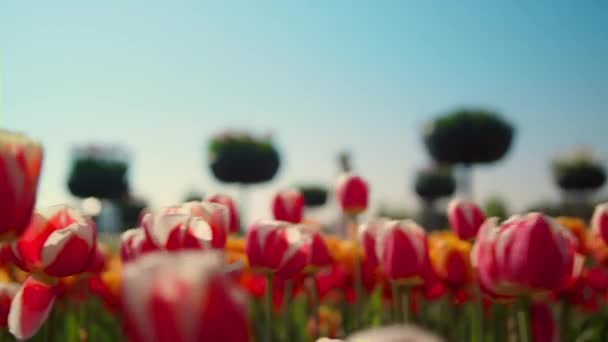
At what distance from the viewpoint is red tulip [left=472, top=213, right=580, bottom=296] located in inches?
62.4

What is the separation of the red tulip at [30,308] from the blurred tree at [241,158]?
2670 centimetres

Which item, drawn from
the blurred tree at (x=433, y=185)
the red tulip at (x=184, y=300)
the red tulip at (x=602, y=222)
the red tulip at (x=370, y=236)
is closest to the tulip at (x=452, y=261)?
the red tulip at (x=370, y=236)

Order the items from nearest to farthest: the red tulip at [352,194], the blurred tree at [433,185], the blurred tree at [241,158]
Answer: the red tulip at [352,194] < the blurred tree at [241,158] < the blurred tree at [433,185]

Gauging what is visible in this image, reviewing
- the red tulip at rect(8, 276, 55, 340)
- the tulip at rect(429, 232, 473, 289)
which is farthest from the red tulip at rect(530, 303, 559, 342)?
the red tulip at rect(8, 276, 55, 340)

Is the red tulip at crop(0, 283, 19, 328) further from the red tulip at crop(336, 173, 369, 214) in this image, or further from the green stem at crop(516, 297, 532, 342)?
the red tulip at crop(336, 173, 369, 214)

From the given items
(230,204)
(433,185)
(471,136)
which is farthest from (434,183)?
(230,204)

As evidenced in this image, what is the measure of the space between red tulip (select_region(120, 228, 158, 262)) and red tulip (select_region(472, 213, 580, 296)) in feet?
2.61

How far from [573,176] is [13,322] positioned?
33.6 meters

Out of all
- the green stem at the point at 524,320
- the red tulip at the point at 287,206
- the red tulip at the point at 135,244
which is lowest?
the green stem at the point at 524,320

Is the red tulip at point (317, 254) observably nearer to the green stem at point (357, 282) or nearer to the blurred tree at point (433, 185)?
the green stem at point (357, 282)

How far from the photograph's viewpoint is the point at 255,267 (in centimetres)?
217

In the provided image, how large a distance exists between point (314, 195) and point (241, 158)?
630cm

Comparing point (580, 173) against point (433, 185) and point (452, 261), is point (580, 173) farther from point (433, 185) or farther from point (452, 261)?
point (452, 261)

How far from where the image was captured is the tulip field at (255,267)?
2.02 feet
